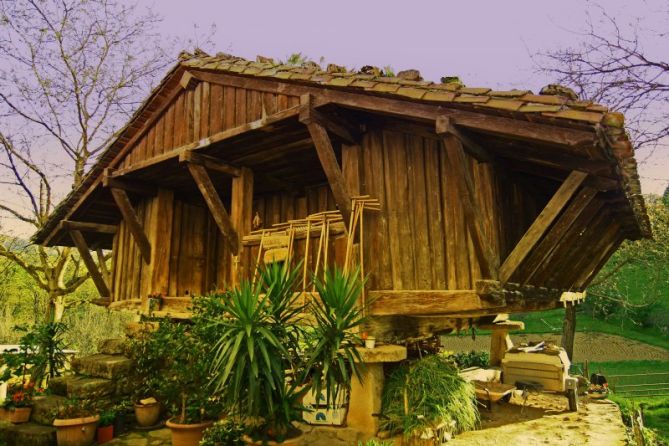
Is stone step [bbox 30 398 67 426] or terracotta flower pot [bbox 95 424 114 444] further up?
stone step [bbox 30 398 67 426]

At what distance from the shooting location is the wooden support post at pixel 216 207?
23.1 ft

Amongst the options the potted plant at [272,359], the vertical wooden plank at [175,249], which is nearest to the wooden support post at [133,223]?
the vertical wooden plank at [175,249]

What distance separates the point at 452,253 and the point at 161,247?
584 centimetres

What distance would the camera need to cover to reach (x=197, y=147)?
717 cm

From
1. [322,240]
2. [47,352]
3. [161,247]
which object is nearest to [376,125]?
[322,240]

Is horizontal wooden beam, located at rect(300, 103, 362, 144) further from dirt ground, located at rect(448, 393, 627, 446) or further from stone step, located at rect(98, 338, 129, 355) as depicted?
stone step, located at rect(98, 338, 129, 355)

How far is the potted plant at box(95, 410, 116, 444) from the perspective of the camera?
623 centimetres

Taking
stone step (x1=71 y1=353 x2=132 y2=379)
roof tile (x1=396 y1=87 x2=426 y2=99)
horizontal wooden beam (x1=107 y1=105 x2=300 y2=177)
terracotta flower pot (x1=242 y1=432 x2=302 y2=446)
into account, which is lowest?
terracotta flower pot (x1=242 y1=432 x2=302 y2=446)

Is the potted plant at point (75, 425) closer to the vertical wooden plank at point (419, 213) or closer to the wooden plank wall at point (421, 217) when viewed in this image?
the wooden plank wall at point (421, 217)

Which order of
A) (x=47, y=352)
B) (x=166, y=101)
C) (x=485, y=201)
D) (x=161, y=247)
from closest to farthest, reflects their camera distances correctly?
(x=485, y=201), (x=47, y=352), (x=166, y=101), (x=161, y=247)

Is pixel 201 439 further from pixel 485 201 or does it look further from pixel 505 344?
pixel 505 344

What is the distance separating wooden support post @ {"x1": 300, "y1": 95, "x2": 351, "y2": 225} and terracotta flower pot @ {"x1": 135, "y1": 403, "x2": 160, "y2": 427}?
4100 mm

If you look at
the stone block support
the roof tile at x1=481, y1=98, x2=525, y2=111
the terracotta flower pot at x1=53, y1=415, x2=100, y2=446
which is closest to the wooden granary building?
the roof tile at x1=481, y1=98, x2=525, y2=111

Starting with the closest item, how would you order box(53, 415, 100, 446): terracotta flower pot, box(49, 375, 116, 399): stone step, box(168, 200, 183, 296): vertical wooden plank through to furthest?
box(53, 415, 100, 446): terracotta flower pot → box(49, 375, 116, 399): stone step → box(168, 200, 183, 296): vertical wooden plank
